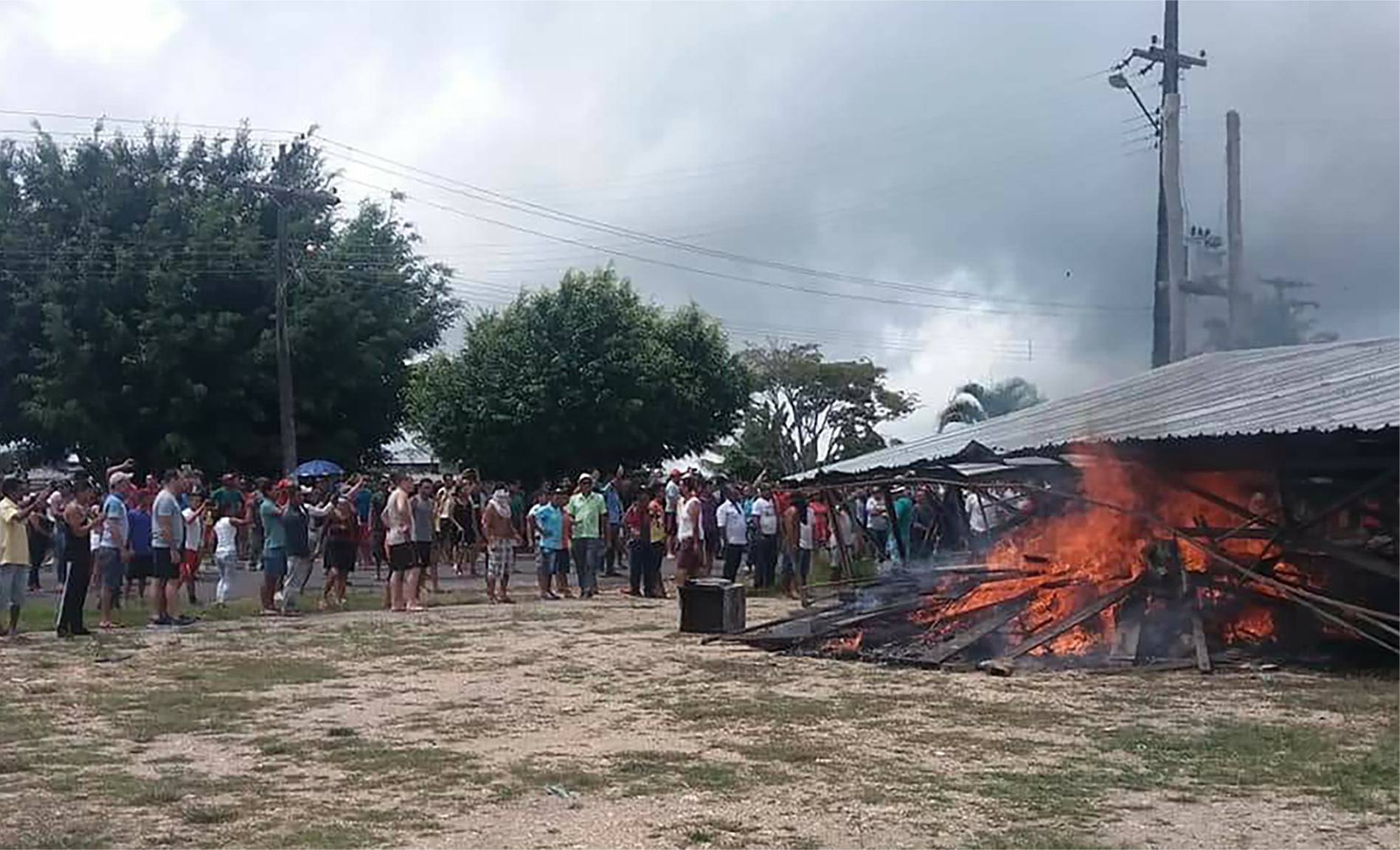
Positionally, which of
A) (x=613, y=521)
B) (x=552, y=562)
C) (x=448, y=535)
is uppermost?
(x=613, y=521)

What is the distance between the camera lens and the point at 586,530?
1967 centimetres

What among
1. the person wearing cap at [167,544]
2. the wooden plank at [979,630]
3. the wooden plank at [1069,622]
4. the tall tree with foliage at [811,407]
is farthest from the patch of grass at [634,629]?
the tall tree with foliage at [811,407]

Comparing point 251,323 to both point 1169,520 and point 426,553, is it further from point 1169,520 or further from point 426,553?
point 1169,520

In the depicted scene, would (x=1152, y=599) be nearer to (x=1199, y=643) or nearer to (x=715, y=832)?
(x=1199, y=643)

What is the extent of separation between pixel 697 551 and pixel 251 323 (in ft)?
61.4

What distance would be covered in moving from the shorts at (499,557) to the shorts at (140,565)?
494 cm

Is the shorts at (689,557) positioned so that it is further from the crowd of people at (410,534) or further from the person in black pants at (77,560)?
the person in black pants at (77,560)

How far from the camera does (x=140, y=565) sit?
1566 centimetres

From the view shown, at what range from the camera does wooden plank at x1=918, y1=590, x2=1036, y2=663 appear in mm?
12695

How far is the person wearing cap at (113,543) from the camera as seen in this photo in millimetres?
14508

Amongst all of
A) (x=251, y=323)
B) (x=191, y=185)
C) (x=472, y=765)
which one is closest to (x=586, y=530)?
(x=472, y=765)

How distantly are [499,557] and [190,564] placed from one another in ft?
13.3

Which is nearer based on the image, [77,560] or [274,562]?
[77,560]

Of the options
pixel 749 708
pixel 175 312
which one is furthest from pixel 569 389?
pixel 749 708
